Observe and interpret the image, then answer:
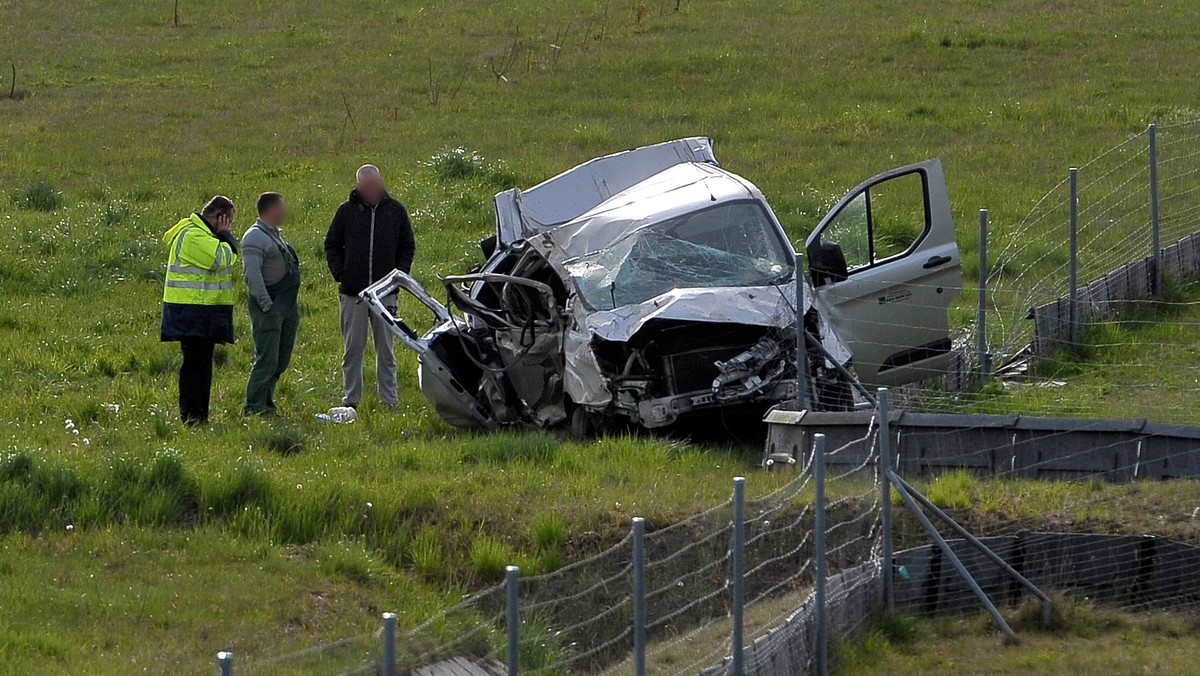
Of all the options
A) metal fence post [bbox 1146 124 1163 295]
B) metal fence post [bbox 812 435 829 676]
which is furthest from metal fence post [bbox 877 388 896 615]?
metal fence post [bbox 1146 124 1163 295]

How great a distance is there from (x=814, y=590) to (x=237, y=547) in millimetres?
2952

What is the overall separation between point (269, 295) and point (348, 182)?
1039 centimetres

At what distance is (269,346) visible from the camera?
35.7 feet

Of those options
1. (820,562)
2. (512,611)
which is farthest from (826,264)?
(512,611)

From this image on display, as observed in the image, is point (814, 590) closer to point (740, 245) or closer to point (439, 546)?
point (439, 546)

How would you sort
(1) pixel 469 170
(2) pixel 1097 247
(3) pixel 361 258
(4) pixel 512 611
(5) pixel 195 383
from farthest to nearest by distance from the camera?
(1) pixel 469 170 → (2) pixel 1097 247 → (3) pixel 361 258 → (5) pixel 195 383 → (4) pixel 512 611

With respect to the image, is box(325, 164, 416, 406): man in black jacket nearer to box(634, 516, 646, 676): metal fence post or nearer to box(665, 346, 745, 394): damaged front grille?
box(665, 346, 745, 394): damaged front grille

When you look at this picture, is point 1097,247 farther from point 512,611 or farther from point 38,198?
point 38,198

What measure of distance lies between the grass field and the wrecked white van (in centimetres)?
43

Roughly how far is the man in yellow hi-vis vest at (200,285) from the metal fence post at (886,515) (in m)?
4.92

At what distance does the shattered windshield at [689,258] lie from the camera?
10156 millimetres

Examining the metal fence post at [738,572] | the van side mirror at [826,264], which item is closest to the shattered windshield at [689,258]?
the van side mirror at [826,264]

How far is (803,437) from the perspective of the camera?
30.4ft

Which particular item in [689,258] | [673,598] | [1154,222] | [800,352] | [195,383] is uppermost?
[1154,222]
